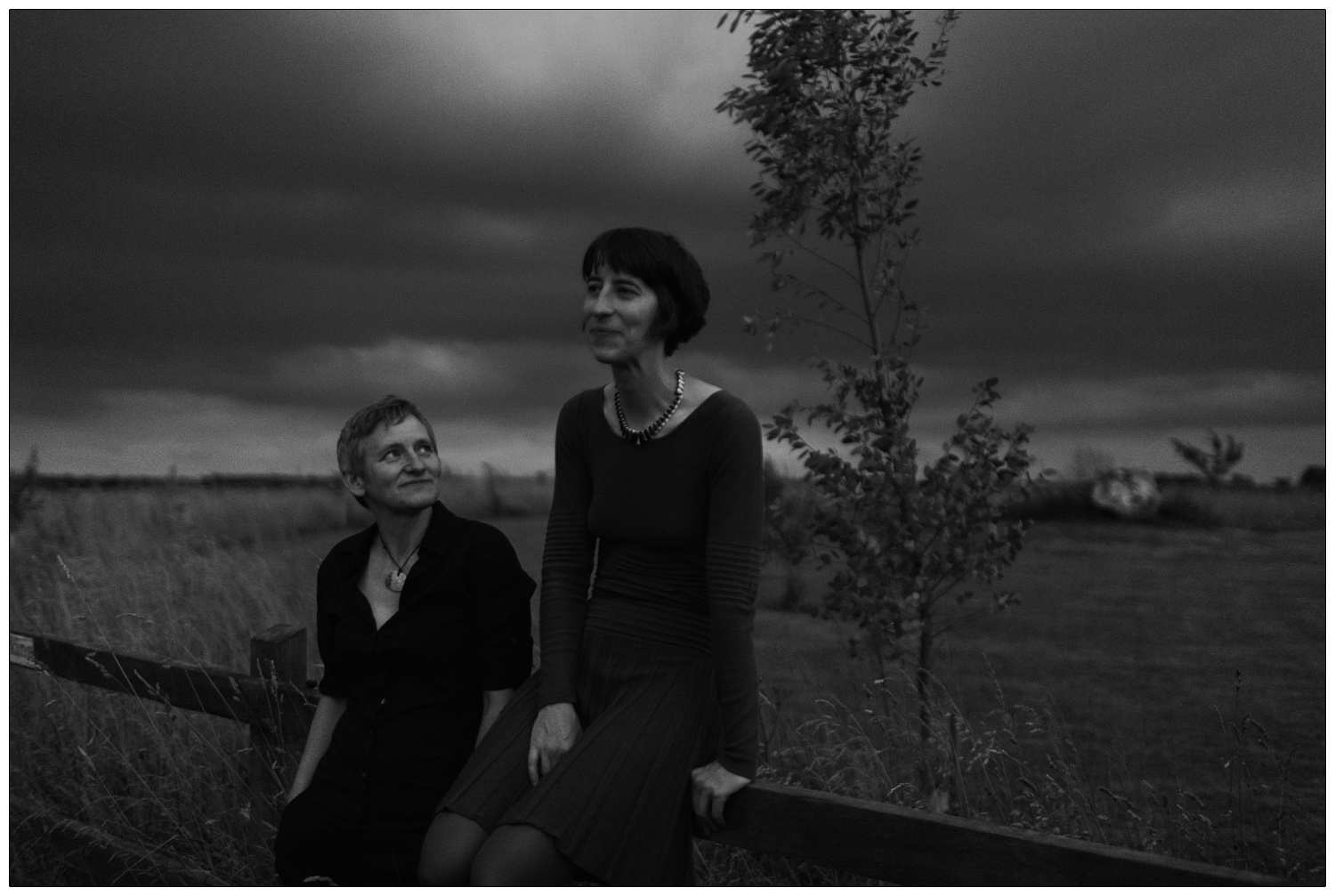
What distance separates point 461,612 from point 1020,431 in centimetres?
303

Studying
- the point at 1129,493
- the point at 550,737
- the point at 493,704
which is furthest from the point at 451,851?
the point at 1129,493

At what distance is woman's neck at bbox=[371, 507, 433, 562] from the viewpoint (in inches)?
113

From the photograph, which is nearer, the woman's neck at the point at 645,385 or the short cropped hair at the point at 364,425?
the woman's neck at the point at 645,385

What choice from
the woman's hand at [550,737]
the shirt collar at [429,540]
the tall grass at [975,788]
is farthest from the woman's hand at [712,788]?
the tall grass at [975,788]

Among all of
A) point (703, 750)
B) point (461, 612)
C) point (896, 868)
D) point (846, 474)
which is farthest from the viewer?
point (846, 474)

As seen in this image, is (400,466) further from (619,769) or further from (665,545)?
(619,769)

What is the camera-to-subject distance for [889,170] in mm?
4988

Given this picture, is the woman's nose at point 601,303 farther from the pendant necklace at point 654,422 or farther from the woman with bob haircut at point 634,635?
the pendant necklace at point 654,422

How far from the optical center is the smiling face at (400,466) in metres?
2.79

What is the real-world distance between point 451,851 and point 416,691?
545 mm

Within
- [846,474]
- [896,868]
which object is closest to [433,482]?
[896,868]

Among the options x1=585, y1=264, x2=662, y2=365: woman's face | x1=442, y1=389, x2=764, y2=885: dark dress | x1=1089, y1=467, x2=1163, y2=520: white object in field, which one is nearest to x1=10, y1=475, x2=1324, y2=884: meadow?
x1=1089, y1=467, x2=1163, y2=520: white object in field

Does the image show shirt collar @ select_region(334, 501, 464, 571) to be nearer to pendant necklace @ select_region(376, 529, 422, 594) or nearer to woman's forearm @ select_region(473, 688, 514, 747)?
pendant necklace @ select_region(376, 529, 422, 594)

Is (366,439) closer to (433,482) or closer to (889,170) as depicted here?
(433,482)
